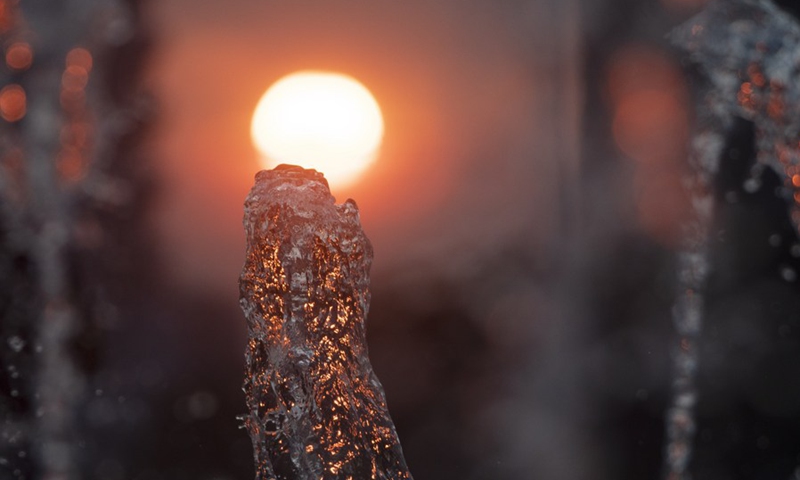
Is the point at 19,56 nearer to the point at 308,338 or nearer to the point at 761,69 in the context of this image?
the point at 308,338

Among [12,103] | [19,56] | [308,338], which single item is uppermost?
[19,56]

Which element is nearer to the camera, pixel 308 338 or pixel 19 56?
pixel 308 338

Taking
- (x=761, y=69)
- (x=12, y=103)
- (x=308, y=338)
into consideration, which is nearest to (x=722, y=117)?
(x=761, y=69)

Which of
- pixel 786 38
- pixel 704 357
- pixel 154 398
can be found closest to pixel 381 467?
pixel 786 38

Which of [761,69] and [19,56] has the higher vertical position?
[19,56]

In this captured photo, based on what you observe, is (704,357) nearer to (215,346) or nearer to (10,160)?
(215,346)

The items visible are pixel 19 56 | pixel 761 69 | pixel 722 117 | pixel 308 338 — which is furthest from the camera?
pixel 19 56

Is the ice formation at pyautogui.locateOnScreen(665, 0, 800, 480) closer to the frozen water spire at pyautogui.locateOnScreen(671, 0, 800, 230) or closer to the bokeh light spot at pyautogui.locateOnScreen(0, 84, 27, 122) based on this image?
the frozen water spire at pyautogui.locateOnScreen(671, 0, 800, 230)
